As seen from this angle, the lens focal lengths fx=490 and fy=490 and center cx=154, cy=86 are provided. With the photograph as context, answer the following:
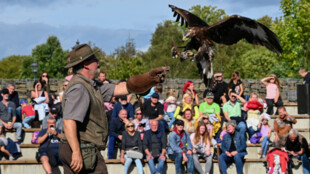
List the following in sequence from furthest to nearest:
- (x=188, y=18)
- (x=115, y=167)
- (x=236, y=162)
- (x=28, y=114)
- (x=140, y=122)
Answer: (x=28, y=114) < (x=140, y=122) < (x=236, y=162) < (x=115, y=167) < (x=188, y=18)

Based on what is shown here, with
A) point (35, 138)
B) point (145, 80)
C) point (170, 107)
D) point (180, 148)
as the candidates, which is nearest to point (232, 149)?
point (180, 148)

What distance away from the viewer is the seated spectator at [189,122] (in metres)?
10.7

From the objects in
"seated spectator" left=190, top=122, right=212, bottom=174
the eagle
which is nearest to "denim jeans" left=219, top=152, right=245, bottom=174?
"seated spectator" left=190, top=122, right=212, bottom=174

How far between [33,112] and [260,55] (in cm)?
3881

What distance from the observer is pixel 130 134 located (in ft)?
32.7

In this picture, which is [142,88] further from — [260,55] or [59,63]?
[59,63]

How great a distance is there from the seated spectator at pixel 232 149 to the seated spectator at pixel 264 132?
885mm

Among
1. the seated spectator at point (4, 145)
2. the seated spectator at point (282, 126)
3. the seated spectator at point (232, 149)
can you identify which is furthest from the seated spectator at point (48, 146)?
the seated spectator at point (282, 126)

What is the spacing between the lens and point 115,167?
388 inches

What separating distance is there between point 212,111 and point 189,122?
71 centimetres

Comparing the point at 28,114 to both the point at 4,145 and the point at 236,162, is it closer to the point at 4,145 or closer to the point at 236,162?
the point at 4,145

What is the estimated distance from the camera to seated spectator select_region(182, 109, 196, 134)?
10656mm

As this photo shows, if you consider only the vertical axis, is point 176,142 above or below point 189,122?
below

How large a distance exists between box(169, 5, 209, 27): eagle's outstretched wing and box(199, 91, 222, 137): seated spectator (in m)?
2.64
